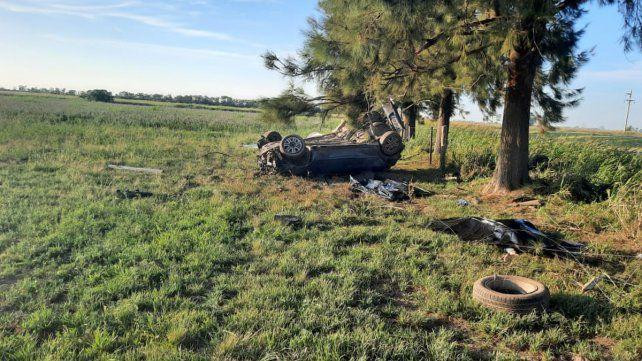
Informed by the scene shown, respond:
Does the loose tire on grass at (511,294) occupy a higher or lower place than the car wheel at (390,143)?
lower

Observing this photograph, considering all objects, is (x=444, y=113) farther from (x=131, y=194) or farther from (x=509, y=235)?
(x=131, y=194)

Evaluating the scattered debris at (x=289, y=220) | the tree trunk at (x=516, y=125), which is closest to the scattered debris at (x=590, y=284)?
the scattered debris at (x=289, y=220)

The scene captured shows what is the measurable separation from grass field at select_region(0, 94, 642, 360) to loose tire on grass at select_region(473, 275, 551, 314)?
0.12m

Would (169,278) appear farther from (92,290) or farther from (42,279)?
(42,279)

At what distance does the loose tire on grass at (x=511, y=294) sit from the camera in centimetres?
373

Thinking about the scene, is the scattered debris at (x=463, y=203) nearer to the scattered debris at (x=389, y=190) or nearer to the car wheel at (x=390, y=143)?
the scattered debris at (x=389, y=190)

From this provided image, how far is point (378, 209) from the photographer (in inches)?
303

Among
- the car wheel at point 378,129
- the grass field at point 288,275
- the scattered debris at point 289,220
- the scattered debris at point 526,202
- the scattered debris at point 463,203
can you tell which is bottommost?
the grass field at point 288,275

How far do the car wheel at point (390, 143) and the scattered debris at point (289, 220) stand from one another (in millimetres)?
5586

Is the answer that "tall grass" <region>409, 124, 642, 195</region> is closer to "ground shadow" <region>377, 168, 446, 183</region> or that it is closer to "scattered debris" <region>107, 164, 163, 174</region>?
"ground shadow" <region>377, 168, 446, 183</region>

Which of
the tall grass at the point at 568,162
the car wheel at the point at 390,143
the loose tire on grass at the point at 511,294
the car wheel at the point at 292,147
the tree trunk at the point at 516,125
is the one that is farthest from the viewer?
the car wheel at the point at 390,143

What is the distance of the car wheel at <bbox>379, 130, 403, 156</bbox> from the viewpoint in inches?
457

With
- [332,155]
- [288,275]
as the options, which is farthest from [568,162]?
[288,275]

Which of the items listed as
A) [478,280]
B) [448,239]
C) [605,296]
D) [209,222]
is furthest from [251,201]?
[605,296]
